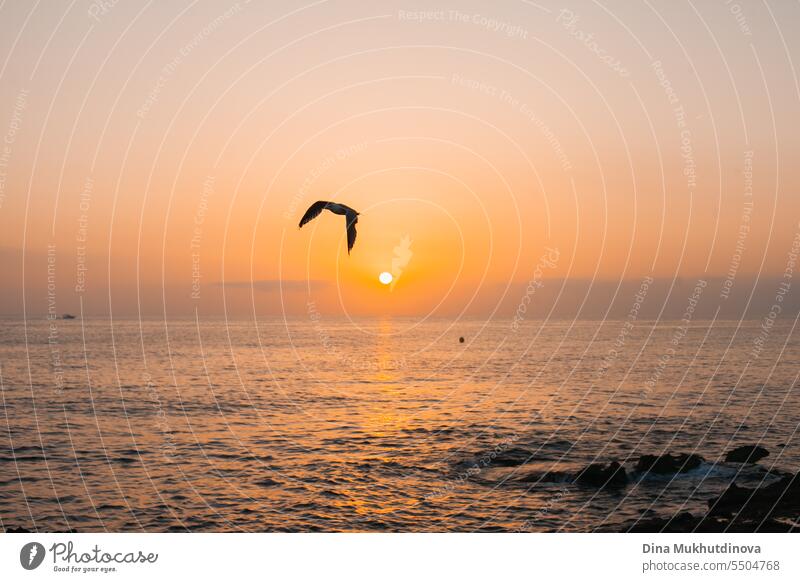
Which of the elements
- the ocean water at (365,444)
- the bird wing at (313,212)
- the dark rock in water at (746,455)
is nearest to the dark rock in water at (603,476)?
the ocean water at (365,444)

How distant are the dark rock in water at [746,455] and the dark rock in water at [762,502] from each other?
7477 mm

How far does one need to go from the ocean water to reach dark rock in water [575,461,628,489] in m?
0.87

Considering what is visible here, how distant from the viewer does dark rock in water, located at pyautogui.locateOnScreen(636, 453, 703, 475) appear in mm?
34406

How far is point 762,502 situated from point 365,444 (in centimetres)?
2346

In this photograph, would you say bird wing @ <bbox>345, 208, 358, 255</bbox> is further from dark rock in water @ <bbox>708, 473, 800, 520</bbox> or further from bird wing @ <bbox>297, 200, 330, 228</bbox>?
dark rock in water @ <bbox>708, 473, 800, 520</bbox>

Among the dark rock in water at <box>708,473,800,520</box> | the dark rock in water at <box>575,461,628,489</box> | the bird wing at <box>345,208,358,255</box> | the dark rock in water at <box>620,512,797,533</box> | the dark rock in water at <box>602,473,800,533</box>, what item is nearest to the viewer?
the bird wing at <box>345,208,358,255</box>

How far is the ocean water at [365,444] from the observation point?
28.1 m

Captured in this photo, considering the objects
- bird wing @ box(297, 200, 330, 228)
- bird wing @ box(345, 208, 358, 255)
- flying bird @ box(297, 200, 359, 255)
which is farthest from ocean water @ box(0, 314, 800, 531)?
bird wing @ box(297, 200, 330, 228)

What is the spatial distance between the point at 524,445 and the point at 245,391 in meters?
39.7

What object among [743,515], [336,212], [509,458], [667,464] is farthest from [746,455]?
[336,212]

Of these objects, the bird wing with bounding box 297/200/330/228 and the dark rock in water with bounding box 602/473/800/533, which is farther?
the dark rock in water with bounding box 602/473/800/533

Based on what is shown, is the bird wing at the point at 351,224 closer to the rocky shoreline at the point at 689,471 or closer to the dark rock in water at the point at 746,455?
the rocky shoreline at the point at 689,471

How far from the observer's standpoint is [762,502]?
1051 inches

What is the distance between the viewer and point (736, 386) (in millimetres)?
75812
